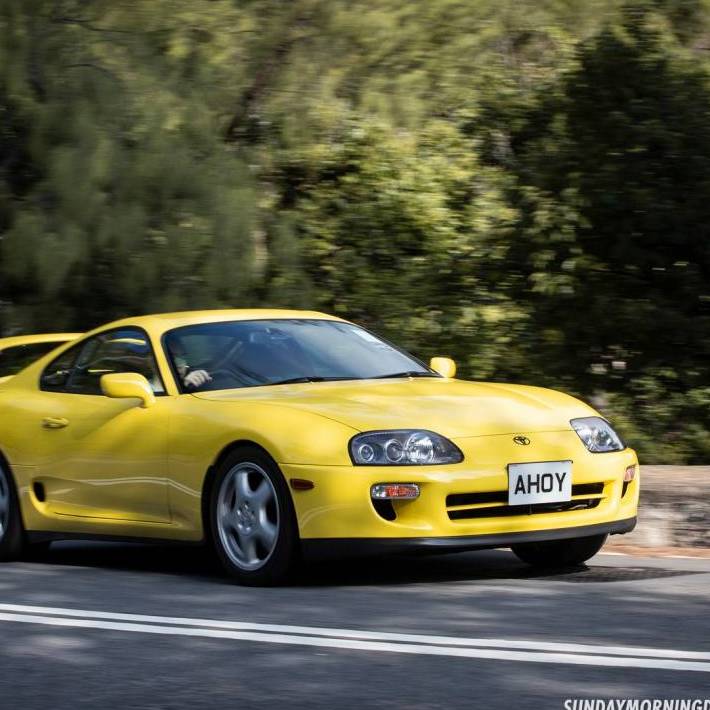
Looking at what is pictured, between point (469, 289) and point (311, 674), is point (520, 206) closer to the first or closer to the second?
point (469, 289)

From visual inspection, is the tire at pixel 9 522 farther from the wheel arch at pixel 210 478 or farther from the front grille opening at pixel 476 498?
the front grille opening at pixel 476 498

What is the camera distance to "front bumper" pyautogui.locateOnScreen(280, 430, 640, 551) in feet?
24.9

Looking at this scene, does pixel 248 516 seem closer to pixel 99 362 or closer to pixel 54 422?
pixel 54 422

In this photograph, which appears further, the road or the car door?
the car door

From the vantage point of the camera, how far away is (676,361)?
48.6 feet

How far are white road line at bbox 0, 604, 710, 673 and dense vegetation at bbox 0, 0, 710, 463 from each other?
8.19 metres

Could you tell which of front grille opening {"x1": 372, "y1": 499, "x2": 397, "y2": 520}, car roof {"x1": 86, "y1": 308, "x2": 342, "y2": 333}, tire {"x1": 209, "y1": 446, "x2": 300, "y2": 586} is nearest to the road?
tire {"x1": 209, "y1": 446, "x2": 300, "y2": 586}

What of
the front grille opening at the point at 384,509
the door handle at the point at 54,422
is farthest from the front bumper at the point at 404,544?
the door handle at the point at 54,422

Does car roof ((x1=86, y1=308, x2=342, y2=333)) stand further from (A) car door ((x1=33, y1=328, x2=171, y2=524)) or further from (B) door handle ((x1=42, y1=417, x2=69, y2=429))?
(B) door handle ((x1=42, y1=417, x2=69, y2=429))

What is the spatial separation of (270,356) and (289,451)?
1.24 metres

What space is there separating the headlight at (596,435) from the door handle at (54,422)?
2.78m

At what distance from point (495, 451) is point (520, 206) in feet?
27.3

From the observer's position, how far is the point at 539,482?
25.7 ft

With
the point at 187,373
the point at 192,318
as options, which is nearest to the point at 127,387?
the point at 187,373
